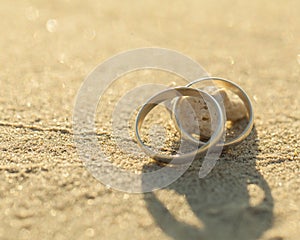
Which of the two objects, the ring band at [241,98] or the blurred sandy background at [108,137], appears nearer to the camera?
the blurred sandy background at [108,137]

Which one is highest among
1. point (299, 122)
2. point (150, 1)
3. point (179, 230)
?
point (150, 1)

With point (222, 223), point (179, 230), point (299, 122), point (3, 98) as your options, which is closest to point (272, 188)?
point (222, 223)

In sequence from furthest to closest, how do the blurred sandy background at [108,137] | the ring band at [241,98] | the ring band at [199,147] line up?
the ring band at [241,98], the ring band at [199,147], the blurred sandy background at [108,137]

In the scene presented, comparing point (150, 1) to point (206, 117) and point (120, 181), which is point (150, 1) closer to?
point (206, 117)

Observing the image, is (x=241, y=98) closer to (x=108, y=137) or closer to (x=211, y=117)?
(x=211, y=117)

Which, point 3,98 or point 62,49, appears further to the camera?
point 62,49

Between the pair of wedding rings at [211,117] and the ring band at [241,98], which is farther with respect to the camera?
the ring band at [241,98]

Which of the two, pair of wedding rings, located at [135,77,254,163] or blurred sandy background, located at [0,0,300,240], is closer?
blurred sandy background, located at [0,0,300,240]

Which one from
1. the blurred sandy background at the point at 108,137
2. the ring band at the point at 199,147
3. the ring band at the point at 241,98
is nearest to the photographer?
the blurred sandy background at the point at 108,137
